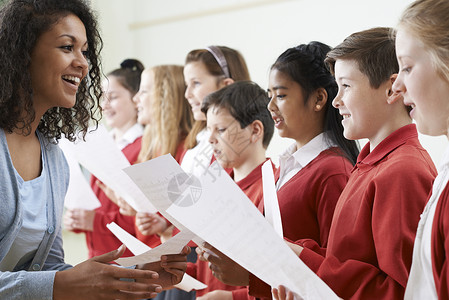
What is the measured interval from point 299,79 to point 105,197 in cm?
165

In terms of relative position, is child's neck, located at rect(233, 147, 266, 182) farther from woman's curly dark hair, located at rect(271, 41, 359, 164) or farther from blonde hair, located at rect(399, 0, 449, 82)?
blonde hair, located at rect(399, 0, 449, 82)

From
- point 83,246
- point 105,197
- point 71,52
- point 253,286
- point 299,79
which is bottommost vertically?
point 83,246

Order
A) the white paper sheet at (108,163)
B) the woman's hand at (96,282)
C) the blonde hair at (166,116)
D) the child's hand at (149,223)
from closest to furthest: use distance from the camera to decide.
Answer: the woman's hand at (96,282), the white paper sheet at (108,163), the child's hand at (149,223), the blonde hair at (166,116)

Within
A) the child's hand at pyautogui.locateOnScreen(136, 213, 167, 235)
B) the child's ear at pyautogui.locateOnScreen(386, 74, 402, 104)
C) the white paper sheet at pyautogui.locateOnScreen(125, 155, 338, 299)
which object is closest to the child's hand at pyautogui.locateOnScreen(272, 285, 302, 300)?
the white paper sheet at pyautogui.locateOnScreen(125, 155, 338, 299)

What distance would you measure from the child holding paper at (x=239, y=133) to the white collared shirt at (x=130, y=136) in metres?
1.12

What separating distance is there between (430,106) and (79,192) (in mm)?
1797

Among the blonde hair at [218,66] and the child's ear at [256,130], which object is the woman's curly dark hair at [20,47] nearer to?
the child's ear at [256,130]

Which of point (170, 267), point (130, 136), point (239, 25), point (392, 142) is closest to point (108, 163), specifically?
point (170, 267)

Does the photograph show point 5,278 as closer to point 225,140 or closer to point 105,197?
point 225,140

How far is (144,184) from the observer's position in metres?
1.09

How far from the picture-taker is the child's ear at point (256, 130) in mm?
1866

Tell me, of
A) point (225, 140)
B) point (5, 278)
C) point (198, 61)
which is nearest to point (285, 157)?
point (225, 140)

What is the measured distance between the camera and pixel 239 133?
189 cm

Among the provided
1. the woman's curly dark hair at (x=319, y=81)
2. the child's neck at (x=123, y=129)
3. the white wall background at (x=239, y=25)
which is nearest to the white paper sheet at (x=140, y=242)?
the woman's curly dark hair at (x=319, y=81)
